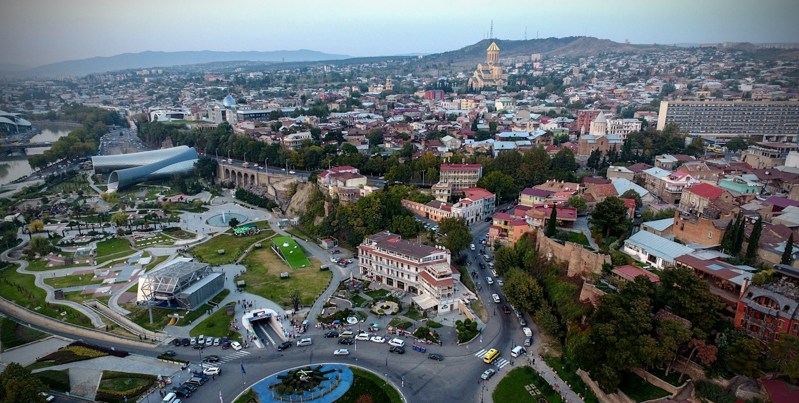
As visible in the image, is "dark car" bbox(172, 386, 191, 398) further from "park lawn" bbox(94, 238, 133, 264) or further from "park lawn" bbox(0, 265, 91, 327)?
"park lawn" bbox(94, 238, 133, 264)

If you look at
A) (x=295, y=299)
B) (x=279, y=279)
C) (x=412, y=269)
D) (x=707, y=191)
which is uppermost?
(x=707, y=191)

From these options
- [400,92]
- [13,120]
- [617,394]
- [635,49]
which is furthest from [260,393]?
[635,49]

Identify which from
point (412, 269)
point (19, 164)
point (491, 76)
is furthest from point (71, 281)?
point (491, 76)

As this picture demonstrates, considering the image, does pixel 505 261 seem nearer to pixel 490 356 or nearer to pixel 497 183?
pixel 490 356

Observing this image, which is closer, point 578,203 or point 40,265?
point 578,203

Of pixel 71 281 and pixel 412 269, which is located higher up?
pixel 412 269

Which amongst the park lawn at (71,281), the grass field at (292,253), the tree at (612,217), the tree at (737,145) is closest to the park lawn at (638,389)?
the tree at (612,217)

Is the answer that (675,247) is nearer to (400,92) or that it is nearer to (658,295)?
(658,295)

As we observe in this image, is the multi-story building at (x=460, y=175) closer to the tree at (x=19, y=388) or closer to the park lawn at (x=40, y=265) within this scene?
the park lawn at (x=40, y=265)
